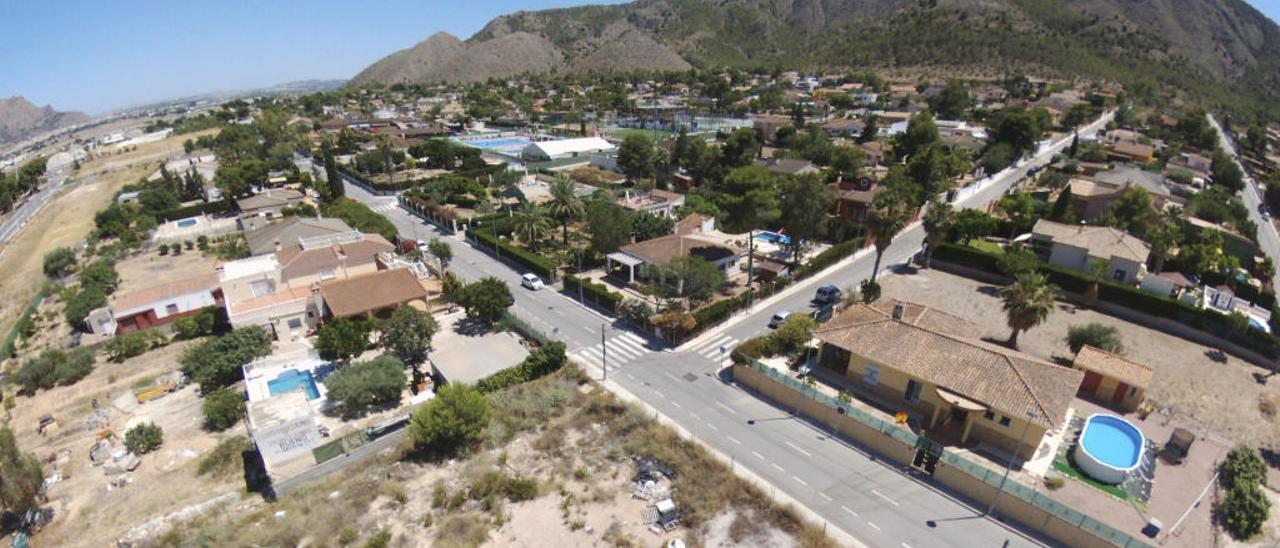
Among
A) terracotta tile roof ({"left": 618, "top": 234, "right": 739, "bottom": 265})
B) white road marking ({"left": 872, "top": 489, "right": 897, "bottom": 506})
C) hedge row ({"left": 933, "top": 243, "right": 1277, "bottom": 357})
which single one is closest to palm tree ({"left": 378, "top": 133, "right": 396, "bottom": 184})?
terracotta tile roof ({"left": 618, "top": 234, "right": 739, "bottom": 265})

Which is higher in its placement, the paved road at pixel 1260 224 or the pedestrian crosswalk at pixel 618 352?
the paved road at pixel 1260 224

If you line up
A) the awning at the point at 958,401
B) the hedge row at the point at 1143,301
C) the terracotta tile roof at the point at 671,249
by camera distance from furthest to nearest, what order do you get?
1. the terracotta tile roof at the point at 671,249
2. the hedge row at the point at 1143,301
3. the awning at the point at 958,401

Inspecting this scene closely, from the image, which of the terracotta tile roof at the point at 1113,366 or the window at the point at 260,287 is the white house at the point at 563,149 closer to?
the window at the point at 260,287

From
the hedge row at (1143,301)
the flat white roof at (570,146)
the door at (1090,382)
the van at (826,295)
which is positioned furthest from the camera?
the flat white roof at (570,146)

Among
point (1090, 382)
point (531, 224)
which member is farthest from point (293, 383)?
point (1090, 382)

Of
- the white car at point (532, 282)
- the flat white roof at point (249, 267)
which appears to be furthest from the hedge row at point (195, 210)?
the white car at point (532, 282)

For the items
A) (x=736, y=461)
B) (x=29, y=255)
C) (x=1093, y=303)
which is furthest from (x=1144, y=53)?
(x=29, y=255)

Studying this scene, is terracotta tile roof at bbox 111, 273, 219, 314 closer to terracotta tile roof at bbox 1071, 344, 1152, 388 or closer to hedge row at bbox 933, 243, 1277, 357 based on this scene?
terracotta tile roof at bbox 1071, 344, 1152, 388

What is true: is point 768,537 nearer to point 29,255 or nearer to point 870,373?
point 870,373
